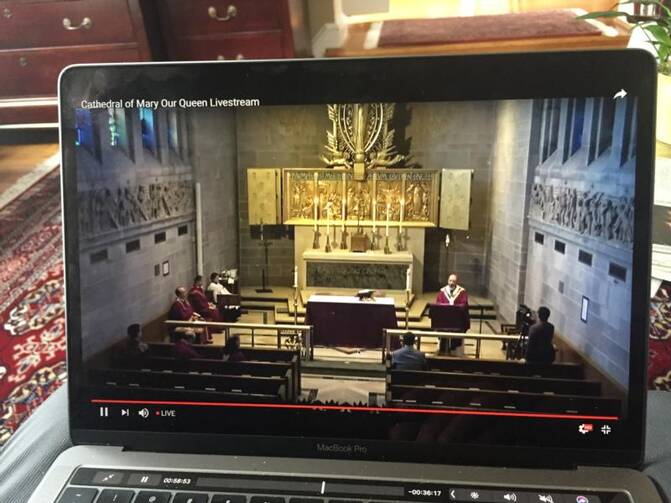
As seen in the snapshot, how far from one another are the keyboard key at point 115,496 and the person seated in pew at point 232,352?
19cm

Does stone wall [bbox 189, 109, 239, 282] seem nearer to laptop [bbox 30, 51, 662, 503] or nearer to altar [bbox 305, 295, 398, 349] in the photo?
laptop [bbox 30, 51, 662, 503]

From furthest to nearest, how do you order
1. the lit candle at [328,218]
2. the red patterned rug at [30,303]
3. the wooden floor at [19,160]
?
1. the wooden floor at [19,160]
2. the red patterned rug at [30,303]
3. the lit candle at [328,218]

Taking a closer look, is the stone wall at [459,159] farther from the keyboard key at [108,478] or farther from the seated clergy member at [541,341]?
the keyboard key at [108,478]

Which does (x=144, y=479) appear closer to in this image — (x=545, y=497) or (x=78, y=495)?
(x=78, y=495)

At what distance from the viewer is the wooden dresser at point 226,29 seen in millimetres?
914

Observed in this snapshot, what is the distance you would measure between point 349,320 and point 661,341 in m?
0.56

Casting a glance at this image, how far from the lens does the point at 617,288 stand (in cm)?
58

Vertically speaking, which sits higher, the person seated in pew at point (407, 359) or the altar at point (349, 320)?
the altar at point (349, 320)

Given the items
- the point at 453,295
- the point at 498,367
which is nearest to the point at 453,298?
the point at 453,295

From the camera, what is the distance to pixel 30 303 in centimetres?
97

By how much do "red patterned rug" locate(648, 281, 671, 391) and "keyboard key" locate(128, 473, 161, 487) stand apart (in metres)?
0.78

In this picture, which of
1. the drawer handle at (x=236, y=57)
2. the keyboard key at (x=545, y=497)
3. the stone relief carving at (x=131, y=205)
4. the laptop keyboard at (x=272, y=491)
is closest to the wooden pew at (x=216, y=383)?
the laptop keyboard at (x=272, y=491)

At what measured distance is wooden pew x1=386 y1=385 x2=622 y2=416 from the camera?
0.60 meters

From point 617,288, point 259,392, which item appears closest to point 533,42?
point 617,288
